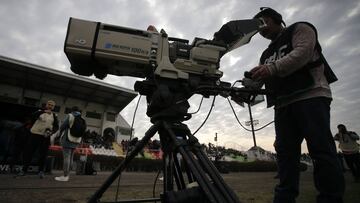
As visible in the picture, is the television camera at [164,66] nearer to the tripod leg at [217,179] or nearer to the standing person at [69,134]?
the tripod leg at [217,179]

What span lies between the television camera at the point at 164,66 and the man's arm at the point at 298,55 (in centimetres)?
28

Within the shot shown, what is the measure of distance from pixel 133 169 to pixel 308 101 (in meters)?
12.8

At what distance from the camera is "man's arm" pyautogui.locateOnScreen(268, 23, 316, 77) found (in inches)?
82.2

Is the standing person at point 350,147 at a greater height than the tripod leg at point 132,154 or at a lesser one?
greater

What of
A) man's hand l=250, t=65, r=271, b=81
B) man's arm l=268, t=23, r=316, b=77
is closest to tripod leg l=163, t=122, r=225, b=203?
man's hand l=250, t=65, r=271, b=81

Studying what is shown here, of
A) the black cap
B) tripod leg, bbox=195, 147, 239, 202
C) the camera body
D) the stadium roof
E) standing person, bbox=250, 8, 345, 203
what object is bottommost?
tripod leg, bbox=195, 147, 239, 202

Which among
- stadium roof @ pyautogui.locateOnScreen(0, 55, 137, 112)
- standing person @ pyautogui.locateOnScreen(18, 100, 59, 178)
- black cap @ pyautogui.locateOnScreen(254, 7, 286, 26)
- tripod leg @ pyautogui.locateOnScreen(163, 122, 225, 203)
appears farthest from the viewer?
stadium roof @ pyautogui.locateOnScreen(0, 55, 137, 112)

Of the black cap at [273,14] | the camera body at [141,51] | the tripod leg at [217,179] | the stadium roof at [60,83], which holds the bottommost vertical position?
the tripod leg at [217,179]

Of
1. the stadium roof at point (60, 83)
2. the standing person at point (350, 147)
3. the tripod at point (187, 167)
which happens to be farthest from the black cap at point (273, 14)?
the stadium roof at point (60, 83)

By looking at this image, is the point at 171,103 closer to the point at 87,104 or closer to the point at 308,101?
the point at 308,101

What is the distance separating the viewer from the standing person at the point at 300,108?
6.35 feet

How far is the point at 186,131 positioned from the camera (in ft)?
6.31

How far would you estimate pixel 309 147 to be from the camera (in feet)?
6.71

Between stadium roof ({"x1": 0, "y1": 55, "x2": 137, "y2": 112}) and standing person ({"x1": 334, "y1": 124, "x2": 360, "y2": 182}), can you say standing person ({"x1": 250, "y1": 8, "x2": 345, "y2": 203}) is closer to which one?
standing person ({"x1": 334, "y1": 124, "x2": 360, "y2": 182})
